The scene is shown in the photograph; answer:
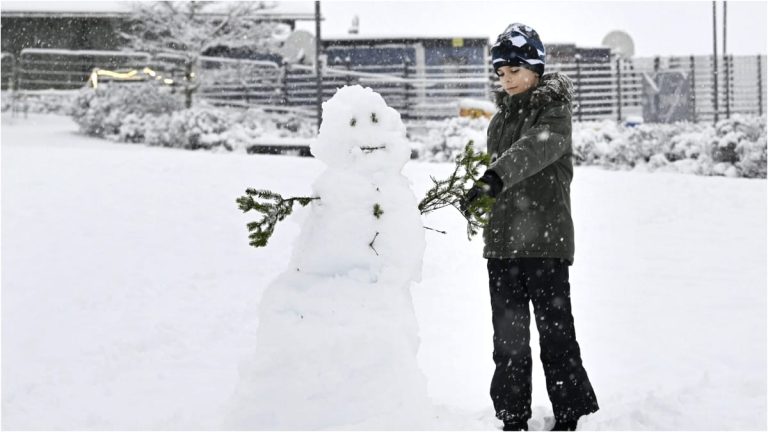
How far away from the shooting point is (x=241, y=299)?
6.12 meters

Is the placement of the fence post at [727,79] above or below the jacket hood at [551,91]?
above

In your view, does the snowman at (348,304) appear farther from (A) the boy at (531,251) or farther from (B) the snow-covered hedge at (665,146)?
(B) the snow-covered hedge at (665,146)

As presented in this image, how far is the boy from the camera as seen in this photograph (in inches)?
128

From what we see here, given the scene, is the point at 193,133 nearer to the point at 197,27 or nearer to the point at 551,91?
the point at 197,27

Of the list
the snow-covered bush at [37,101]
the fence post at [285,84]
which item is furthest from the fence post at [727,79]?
the snow-covered bush at [37,101]

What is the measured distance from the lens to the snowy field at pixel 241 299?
159 inches

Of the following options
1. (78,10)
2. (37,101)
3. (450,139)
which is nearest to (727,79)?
(450,139)

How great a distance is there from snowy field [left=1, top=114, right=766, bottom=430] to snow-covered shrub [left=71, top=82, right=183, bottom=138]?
5555 millimetres

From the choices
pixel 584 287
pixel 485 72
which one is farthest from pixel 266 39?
pixel 584 287

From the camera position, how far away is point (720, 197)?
1011 cm

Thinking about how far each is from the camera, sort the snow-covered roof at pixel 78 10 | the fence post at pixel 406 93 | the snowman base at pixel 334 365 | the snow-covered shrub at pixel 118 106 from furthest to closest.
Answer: the snow-covered roof at pixel 78 10
the fence post at pixel 406 93
the snow-covered shrub at pixel 118 106
the snowman base at pixel 334 365

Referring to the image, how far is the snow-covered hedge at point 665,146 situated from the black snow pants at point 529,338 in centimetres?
896

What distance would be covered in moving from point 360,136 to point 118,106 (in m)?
15.9

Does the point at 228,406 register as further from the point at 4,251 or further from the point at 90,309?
the point at 4,251
